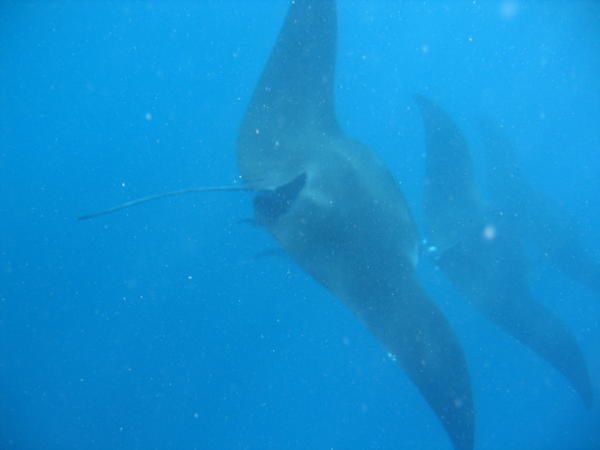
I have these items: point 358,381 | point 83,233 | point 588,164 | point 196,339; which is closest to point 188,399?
point 196,339

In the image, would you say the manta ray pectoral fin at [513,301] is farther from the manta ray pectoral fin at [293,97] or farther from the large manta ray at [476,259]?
the manta ray pectoral fin at [293,97]

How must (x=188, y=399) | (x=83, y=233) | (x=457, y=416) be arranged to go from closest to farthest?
(x=457, y=416)
(x=188, y=399)
(x=83, y=233)

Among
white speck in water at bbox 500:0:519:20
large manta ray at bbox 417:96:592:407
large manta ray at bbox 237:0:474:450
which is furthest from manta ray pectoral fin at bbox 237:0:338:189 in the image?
white speck in water at bbox 500:0:519:20

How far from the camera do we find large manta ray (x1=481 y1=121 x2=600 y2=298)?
6.91m

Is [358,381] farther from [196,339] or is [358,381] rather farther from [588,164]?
[588,164]

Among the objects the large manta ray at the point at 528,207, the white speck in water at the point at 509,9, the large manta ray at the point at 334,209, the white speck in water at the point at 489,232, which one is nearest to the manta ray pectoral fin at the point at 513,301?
the white speck in water at the point at 489,232

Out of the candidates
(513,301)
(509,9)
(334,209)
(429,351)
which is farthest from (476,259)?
(509,9)

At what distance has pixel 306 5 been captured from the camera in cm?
376

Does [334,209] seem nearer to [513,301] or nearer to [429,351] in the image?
[429,351]

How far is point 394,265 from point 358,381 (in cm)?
836

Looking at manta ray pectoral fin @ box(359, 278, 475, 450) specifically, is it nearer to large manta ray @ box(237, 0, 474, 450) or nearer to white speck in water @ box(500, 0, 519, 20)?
large manta ray @ box(237, 0, 474, 450)

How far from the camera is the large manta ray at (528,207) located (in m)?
6.91

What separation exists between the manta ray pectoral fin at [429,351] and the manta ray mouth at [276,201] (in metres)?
0.97

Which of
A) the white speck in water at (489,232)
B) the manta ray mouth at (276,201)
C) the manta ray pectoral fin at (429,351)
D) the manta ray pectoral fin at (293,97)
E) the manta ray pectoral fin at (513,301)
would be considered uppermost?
the manta ray pectoral fin at (293,97)
